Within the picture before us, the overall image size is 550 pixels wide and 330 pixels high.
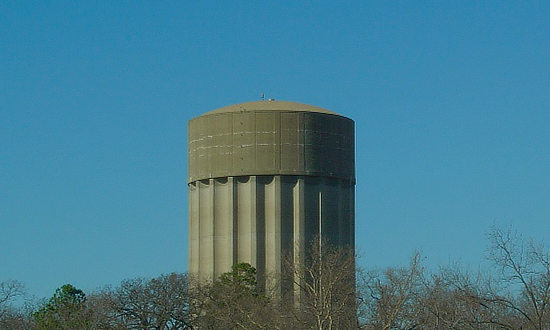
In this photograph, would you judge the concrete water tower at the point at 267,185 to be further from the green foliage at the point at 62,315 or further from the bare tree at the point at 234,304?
the green foliage at the point at 62,315

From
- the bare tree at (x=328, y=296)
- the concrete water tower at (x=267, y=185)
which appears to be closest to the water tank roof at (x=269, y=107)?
the concrete water tower at (x=267, y=185)

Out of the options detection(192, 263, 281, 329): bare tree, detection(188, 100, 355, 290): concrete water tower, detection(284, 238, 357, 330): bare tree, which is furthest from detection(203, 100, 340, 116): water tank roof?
detection(284, 238, 357, 330): bare tree

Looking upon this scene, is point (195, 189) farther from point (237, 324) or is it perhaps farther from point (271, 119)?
point (237, 324)

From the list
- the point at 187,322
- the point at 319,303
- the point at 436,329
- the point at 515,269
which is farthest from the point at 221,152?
the point at 515,269

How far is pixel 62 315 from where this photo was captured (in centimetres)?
6831

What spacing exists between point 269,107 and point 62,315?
20.3 meters

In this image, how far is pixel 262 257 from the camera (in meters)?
79.4

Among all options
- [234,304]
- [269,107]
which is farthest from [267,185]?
[234,304]

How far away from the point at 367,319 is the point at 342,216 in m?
19.8

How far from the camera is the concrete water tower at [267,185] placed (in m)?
79.4

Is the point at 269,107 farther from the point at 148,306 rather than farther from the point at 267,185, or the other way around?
the point at 148,306

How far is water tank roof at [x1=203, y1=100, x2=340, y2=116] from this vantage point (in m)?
80.6

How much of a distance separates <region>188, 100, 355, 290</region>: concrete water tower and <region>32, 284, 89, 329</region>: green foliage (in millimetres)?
9856

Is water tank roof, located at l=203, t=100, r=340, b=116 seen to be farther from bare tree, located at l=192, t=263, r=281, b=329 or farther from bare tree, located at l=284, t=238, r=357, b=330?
bare tree, located at l=284, t=238, r=357, b=330
